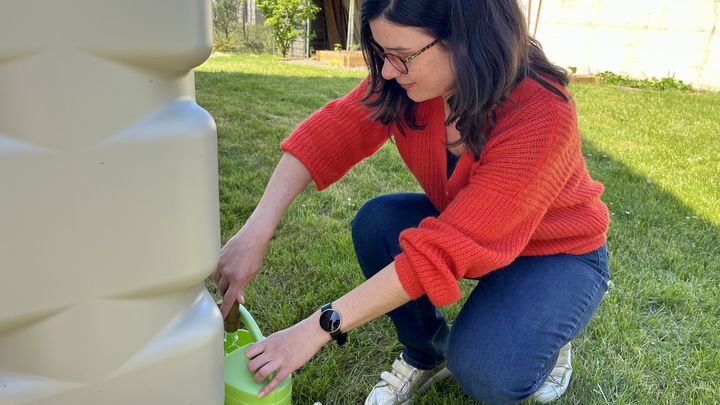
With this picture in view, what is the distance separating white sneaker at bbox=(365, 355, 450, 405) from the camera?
1.45m

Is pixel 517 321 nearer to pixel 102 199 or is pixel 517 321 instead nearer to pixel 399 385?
pixel 399 385

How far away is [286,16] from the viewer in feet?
37.1

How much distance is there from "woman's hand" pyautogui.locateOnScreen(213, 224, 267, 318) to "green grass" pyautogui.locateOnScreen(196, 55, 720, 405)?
15.6 inches

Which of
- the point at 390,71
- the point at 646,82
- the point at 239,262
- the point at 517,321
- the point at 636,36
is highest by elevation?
the point at 390,71

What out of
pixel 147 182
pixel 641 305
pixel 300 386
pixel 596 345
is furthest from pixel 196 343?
pixel 641 305

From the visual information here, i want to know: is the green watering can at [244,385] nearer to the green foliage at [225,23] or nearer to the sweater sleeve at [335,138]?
the sweater sleeve at [335,138]

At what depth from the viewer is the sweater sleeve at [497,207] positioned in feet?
3.53

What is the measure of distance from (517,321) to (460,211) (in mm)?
302

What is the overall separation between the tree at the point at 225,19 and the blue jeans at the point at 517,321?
40.2 feet

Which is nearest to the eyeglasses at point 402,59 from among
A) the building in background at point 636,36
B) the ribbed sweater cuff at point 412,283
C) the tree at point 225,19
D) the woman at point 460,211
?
the woman at point 460,211

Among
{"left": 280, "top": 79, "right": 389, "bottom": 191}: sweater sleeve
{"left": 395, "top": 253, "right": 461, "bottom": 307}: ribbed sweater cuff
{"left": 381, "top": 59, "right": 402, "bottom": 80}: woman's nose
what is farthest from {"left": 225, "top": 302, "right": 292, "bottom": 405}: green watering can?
{"left": 381, "top": 59, "right": 402, "bottom": 80}: woman's nose

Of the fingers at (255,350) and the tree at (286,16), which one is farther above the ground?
the fingers at (255,350)

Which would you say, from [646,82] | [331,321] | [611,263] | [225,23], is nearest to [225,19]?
[225,23]

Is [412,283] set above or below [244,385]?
above
